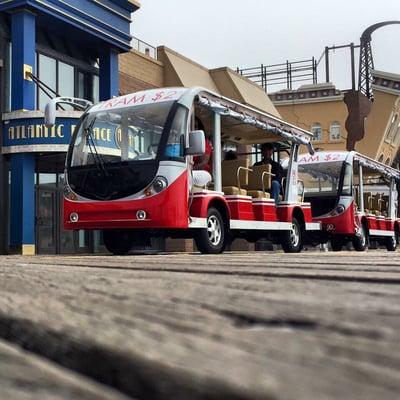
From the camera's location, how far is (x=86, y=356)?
87 centimetres

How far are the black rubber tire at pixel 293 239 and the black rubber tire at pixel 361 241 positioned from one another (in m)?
3.53

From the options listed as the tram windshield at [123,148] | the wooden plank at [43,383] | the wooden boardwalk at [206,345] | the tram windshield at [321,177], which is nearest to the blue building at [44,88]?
the tram windshield at [123,148]

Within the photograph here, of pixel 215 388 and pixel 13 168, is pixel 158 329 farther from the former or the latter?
pixel 13 168

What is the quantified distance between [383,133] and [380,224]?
2175 cm

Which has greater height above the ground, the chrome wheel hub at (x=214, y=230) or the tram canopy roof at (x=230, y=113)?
the tram canopy roof at (x=230, y=113)

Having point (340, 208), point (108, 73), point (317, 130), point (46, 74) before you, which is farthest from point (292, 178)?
point (317, 130)

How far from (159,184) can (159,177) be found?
4.4 inches

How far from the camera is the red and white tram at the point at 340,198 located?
14.9 m

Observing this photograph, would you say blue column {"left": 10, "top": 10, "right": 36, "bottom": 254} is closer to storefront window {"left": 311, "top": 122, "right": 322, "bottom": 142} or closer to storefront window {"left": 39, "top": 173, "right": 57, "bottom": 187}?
storefront window {"left": 39, "top": 173, "right": 57, "bottom": 187}

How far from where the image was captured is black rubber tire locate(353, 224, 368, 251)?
1586cm

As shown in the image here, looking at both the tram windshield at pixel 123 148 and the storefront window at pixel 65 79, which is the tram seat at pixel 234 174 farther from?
the storefront window at pixel 65 79

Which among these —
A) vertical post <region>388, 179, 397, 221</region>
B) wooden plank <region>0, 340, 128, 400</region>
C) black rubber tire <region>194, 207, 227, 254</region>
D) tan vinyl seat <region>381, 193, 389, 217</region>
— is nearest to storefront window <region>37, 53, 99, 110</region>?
black rubber tire <region>194, 207, 227, 254</region>

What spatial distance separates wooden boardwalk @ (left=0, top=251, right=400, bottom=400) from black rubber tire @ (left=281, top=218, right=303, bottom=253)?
422 inches

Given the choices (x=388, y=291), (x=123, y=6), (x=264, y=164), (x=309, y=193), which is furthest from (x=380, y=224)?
(x=388, y=291)
